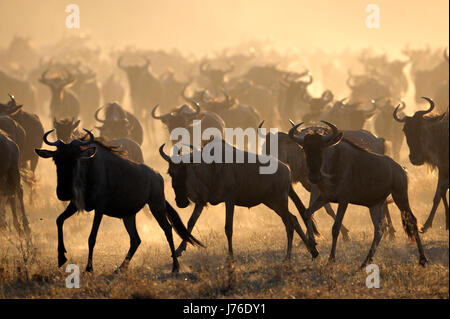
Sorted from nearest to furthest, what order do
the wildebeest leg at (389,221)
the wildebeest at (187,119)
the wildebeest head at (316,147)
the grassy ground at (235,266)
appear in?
1. the grassy ground at (235,266)
2. the wildebeest head at (316,147)
3. the wildebeest leg at (389,221)
4. the wildebeest at (187,119)

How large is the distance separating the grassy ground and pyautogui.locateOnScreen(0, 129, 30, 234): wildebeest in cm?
31

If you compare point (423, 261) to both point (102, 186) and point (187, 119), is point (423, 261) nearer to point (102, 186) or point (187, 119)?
point (102, 186)

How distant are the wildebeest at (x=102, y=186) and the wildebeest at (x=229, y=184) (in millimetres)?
371

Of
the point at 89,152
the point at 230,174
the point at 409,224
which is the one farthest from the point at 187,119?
the point at 89,152

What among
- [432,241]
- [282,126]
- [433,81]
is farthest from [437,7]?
[432,241]

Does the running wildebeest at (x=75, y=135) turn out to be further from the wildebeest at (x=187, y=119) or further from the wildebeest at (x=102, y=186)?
the wildebeest at (x=102, y=186)

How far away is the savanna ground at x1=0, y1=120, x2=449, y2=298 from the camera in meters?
8.48

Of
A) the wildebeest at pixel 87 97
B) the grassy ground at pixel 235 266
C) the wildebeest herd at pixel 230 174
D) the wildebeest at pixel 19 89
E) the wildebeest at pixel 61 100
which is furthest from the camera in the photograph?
the wildebeest at pixel 87 97

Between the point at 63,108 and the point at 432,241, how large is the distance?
15169mm

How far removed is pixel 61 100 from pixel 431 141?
1404 centimetres

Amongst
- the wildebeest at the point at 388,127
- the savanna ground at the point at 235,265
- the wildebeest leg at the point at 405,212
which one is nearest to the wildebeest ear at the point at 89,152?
the savanna ground at the point at 235,265

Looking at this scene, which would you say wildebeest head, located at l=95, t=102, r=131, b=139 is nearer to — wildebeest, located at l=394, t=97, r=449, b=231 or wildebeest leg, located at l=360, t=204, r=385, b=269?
wildebeest, located at l=394, t=97, r=449, b=231

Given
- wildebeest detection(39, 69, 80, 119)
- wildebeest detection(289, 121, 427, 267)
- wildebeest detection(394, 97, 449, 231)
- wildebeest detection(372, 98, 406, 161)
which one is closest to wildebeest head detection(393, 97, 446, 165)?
wildebeest detection(394, 97, 449, 231)

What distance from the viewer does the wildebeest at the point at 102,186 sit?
344 inches
